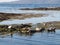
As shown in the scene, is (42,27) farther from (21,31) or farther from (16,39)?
(16,39)

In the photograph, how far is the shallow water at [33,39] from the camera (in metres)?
31.7

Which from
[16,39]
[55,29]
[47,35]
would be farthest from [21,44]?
[55,29]

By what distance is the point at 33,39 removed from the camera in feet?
109

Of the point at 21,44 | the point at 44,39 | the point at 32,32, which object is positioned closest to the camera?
the point at 21,44

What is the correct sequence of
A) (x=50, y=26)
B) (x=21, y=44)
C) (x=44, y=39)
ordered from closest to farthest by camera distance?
(x=21, y=44)
(x=44, y=39)
(x=50, y=26)

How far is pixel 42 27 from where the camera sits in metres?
38.2

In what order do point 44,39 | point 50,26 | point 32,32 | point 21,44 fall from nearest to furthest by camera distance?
point 21,44, point 44,39, point 32,32, point 50,26

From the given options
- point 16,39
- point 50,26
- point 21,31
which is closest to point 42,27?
point 50,26

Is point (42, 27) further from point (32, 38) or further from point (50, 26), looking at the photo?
point (32, 38)

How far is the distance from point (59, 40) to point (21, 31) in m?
5.26

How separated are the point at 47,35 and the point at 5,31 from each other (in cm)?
484

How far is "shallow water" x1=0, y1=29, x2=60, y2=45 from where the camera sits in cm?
3166

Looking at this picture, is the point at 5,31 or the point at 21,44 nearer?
the point at 21,44

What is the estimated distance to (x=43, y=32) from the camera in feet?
118
